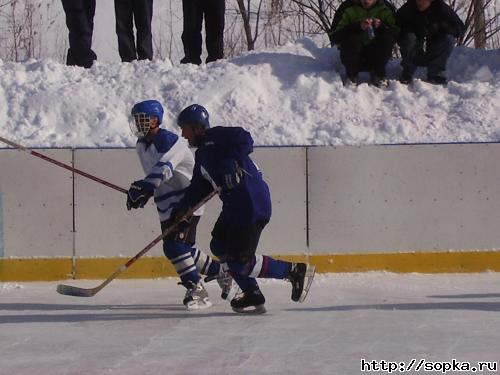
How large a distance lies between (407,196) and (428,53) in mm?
1895

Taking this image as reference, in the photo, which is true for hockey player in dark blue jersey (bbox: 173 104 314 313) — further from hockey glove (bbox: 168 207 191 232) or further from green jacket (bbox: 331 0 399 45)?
green jacket (bbox: 331 0 399 45)

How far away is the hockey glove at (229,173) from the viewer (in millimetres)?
5637

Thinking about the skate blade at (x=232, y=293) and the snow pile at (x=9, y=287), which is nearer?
the skate blade at (x=232, y=293)

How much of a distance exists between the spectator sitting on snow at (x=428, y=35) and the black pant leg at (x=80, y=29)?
2703mm

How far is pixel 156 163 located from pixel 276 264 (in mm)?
878

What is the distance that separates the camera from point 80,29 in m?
9.53

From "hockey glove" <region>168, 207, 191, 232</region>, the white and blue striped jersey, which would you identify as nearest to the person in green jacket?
the white and blue striped jersey

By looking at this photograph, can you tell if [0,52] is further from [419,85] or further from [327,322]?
[327,322]

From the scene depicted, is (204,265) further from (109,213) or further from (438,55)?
(438,55)

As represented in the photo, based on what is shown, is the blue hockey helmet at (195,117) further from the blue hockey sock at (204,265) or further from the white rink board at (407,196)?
the white rink board at (407,196)

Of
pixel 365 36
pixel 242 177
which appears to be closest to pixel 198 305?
pixel 242 177

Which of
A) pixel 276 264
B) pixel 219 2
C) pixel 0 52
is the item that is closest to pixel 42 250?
pixel 276 264

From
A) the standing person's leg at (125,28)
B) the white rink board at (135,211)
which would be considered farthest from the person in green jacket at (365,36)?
the standing person's leg at (125,28)

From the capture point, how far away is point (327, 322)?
5789 millimetres
